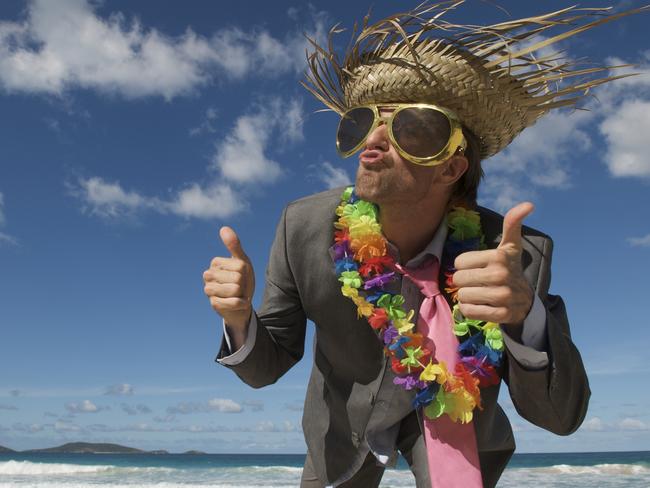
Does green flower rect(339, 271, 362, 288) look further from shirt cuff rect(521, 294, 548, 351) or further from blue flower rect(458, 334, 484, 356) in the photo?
shirt cuff rect(521, 294, 548, 351)

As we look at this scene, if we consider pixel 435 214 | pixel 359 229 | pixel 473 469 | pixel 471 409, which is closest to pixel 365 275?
pixel 359 229

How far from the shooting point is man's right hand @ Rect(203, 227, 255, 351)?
7.14 feet

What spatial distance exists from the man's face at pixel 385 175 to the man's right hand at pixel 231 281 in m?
0.57

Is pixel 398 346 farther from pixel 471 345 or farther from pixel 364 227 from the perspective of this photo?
pixel 364 227

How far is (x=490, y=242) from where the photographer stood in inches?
104

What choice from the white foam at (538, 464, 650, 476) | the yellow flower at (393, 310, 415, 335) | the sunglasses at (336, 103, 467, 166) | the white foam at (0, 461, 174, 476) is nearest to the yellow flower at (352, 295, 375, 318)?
the yellow flower at (393, 310, 415, 335)

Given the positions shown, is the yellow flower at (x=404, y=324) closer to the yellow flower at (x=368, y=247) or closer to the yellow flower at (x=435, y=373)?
the yellow flower at (x=435, y=373)

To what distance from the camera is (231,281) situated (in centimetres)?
218

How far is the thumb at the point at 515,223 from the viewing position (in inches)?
73.6

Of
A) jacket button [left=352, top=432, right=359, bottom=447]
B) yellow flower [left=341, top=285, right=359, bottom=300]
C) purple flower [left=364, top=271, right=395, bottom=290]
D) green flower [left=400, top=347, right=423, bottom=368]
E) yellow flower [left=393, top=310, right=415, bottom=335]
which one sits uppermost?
purple flower [left=364, top=271, right=395, bottom=290]

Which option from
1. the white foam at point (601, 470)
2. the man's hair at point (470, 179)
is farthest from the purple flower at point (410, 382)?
the white foam at point (601, 470)

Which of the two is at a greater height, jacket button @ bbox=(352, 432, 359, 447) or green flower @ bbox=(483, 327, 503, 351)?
green flower @ bbox=(483, 327, 503, 351)

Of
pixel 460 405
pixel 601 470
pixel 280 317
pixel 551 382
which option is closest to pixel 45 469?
pixel 601 470

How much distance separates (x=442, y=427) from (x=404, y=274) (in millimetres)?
603
